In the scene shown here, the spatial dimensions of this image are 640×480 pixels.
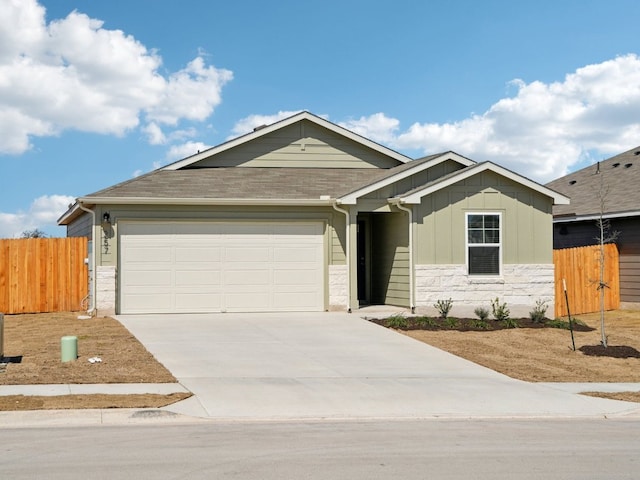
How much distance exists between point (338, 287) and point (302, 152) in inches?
201

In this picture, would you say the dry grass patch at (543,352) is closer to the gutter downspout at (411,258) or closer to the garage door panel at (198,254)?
the gutter downspout at (411,258)

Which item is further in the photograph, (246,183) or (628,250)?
(628,250)

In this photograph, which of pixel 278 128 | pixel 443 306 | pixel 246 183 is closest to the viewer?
pixel 443 306

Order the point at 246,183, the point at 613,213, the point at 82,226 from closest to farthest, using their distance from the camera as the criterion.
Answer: the point at 246,183
the point at 613,213
the point at 82,226

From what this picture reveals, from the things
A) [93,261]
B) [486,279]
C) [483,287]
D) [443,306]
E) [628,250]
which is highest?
[628,250]

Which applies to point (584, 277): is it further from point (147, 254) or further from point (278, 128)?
point (147, 254)

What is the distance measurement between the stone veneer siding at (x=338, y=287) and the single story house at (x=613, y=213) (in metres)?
7.08

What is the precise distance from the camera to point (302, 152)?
24.4 metres

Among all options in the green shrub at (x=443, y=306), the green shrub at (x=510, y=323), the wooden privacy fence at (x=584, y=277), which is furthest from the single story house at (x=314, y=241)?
the wooden privacy fence at (x=584, y=277)

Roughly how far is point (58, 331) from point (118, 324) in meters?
1.33

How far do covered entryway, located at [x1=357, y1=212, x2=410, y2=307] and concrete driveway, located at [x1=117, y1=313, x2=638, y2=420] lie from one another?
2633mm

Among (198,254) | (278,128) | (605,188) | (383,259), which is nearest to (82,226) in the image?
(198,254)

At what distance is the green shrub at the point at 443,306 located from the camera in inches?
790

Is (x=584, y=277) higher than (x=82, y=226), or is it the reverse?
(x=82, y=226)
